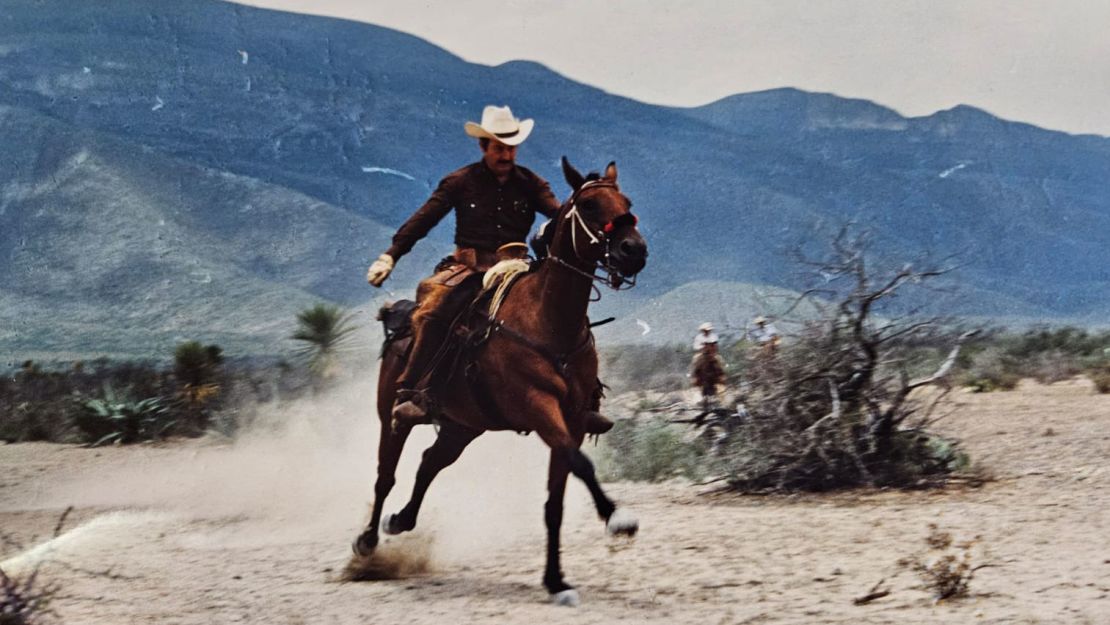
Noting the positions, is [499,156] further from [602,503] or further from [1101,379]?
[1101,379]

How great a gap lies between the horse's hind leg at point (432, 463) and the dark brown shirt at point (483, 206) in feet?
Result: 4.18

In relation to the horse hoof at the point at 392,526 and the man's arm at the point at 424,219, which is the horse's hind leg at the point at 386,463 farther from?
the man's arm at the point at 424,219

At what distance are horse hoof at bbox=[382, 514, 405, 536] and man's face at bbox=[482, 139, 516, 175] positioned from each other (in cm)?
247

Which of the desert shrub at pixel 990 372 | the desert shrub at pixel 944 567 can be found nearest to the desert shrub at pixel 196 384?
the desert shrub at pixel 990 372

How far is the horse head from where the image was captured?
27.7 feet

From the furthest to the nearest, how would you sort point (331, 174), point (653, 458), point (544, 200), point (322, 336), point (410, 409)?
point (331, 174) < point (322, 336) < point (653, 458) < point (544, 200) < point (410, 409)

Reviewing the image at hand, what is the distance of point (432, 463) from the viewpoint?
1085cm

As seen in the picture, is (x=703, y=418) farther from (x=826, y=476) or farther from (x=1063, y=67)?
(x=1063, y=67)

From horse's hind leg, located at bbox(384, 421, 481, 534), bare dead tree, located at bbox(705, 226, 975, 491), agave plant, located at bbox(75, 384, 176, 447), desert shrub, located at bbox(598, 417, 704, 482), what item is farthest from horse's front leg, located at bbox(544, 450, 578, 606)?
agave plant, located at bbox(75, 384, 176, 447)

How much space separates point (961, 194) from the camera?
64.9 meters

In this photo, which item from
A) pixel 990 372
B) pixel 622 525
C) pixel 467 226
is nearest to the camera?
pixel 622 525

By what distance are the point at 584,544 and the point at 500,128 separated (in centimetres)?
301

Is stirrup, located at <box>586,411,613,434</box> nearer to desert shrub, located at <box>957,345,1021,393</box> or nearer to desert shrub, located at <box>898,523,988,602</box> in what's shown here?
desert shrub, located at <box>898,523,988,602</box>

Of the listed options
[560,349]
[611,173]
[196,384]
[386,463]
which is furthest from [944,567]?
[196,384]
